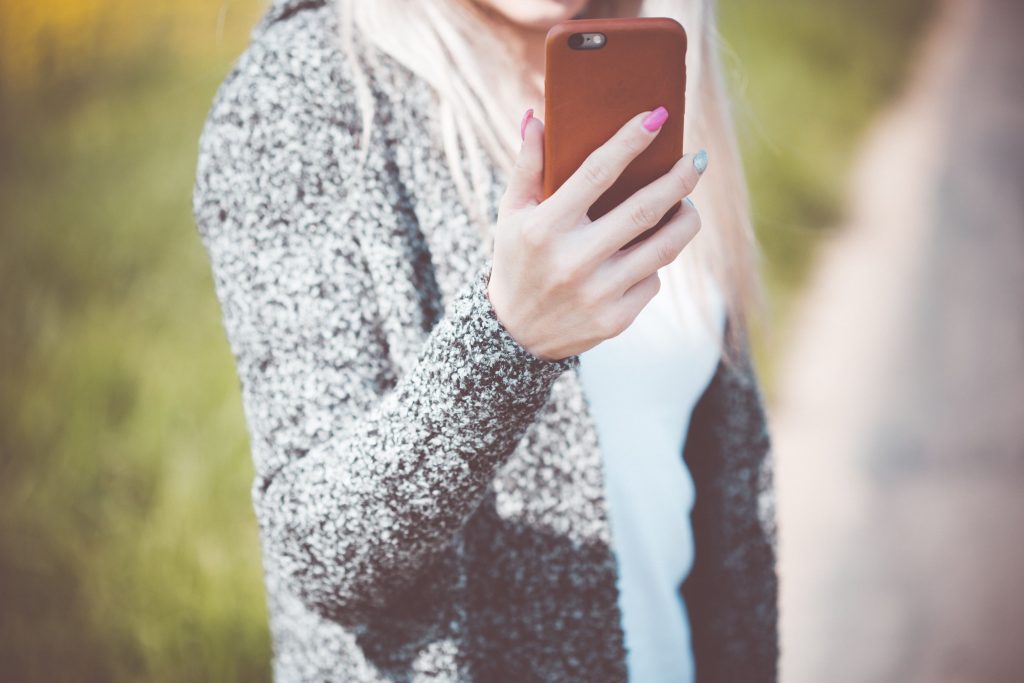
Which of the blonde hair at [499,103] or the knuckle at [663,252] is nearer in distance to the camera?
the knuckle at [663,252]

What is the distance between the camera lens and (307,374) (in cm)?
97

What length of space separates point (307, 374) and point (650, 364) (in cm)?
51

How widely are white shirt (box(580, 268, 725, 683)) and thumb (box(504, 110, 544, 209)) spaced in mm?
383

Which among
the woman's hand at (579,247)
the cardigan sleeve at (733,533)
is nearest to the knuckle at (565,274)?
the woman's hand at (579,247)

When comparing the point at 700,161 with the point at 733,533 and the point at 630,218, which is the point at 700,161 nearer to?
the point at 630,218

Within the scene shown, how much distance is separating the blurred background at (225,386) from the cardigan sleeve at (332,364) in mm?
940

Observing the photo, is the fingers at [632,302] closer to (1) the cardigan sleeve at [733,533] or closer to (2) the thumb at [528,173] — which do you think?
A: (2) the thumb at [528,173]

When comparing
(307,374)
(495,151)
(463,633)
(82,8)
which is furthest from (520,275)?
(82,8)

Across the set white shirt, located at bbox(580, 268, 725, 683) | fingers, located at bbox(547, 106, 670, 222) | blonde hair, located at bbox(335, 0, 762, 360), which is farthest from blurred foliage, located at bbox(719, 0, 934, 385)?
fingers, located at bbox(547, 106, 670, 222)

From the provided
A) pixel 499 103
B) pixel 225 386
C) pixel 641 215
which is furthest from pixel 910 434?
pixel 641 215

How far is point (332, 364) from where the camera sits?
975mm

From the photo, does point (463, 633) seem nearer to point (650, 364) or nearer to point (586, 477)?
point (586, 477)

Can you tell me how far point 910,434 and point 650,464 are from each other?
2.70 m

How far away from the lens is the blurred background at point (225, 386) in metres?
2.51
